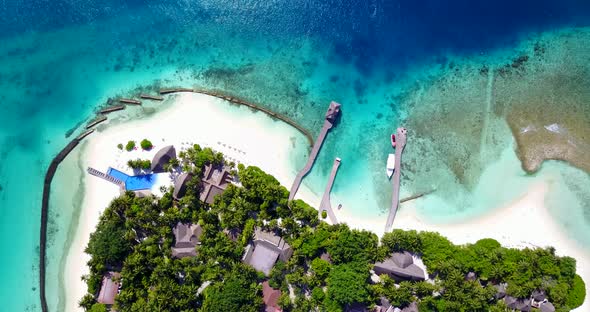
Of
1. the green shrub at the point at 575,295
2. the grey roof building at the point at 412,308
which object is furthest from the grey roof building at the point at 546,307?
the grey roof building at the point at 412,308

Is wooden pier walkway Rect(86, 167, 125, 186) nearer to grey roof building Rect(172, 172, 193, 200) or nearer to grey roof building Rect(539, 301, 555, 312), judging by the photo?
grey roof building Rect(172, 172, 193, 200)

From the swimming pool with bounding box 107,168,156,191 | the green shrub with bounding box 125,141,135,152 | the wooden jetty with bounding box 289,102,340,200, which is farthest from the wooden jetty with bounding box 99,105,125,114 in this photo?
A: the wooden jetty with bounding box 289,102,340,200

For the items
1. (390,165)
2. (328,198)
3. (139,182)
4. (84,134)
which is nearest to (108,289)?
(139,182)

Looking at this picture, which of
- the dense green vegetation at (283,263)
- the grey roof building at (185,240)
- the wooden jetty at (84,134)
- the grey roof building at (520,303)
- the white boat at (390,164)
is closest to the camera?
the dense green vegetation at (283,263)

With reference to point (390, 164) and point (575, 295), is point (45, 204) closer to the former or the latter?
point (390, 164)

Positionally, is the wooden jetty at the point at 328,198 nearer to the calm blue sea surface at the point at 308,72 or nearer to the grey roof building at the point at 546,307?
the calm blue sea surface at the point at 308,72
